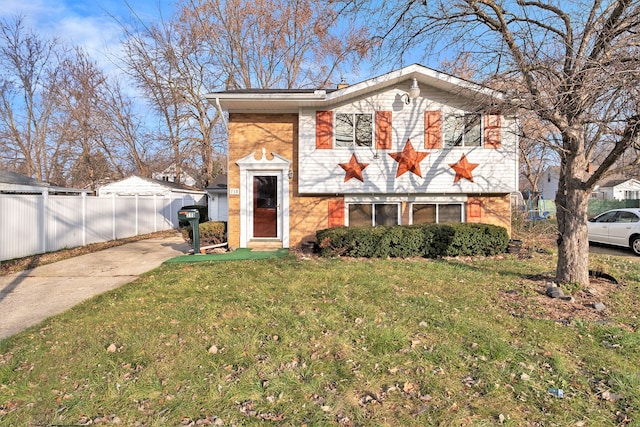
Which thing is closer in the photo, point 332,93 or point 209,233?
point 332,93

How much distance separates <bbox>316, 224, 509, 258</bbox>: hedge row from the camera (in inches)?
334

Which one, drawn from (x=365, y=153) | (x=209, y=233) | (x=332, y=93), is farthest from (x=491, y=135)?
(x=209, y=233)

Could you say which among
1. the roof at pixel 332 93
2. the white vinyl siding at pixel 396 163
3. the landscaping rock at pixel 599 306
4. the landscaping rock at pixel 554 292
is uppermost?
the roof at pixel 332 93

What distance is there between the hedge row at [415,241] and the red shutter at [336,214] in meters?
1.43

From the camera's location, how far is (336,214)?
10227 millimetres

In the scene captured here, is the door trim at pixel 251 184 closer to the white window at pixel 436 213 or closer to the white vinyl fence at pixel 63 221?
the white window at pixel 436 213

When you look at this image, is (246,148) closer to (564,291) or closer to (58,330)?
(58,330)

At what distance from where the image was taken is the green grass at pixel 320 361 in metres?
2.73

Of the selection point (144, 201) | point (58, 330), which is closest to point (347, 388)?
point (58, 330)

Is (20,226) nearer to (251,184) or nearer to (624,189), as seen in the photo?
(251,184)

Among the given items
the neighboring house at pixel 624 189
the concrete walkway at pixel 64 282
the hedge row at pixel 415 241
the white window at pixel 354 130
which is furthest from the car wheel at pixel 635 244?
the neighboring house at pixel 624 189

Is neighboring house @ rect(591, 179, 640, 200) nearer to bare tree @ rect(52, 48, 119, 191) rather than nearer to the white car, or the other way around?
the white car

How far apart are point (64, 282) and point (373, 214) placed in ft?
25.5

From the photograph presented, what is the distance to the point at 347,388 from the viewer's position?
3.03 metres
